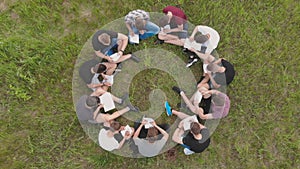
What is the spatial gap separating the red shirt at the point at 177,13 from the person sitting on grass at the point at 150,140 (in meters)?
2.47

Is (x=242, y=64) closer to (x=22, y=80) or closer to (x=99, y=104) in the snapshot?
(x=99, y=104)

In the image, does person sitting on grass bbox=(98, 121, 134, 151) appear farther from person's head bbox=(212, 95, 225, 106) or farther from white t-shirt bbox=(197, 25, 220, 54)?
white t-shirt bbox=(197, 25, 220, 54)

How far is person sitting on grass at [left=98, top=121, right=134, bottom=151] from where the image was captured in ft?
18.7

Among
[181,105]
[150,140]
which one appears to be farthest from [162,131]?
[181,105]

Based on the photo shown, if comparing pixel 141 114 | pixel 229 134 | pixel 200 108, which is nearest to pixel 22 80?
pixel 141 114

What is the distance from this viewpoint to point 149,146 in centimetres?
561

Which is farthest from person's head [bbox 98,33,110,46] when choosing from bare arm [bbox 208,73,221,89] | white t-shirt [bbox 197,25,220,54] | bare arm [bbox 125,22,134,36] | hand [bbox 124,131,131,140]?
bare arm [bbox 208,73,221,89]

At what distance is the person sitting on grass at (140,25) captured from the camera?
5.96 m

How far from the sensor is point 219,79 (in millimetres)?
5828

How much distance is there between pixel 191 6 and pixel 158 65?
1.77m

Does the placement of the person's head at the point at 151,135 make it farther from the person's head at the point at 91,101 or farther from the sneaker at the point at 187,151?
the person's head at the point at 91,101

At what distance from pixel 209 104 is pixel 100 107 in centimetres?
251

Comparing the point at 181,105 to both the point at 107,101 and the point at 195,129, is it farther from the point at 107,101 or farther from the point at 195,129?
the point at 107,101

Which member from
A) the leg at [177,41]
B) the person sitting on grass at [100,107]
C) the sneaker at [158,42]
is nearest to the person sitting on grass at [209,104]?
the leg at [177,41]
